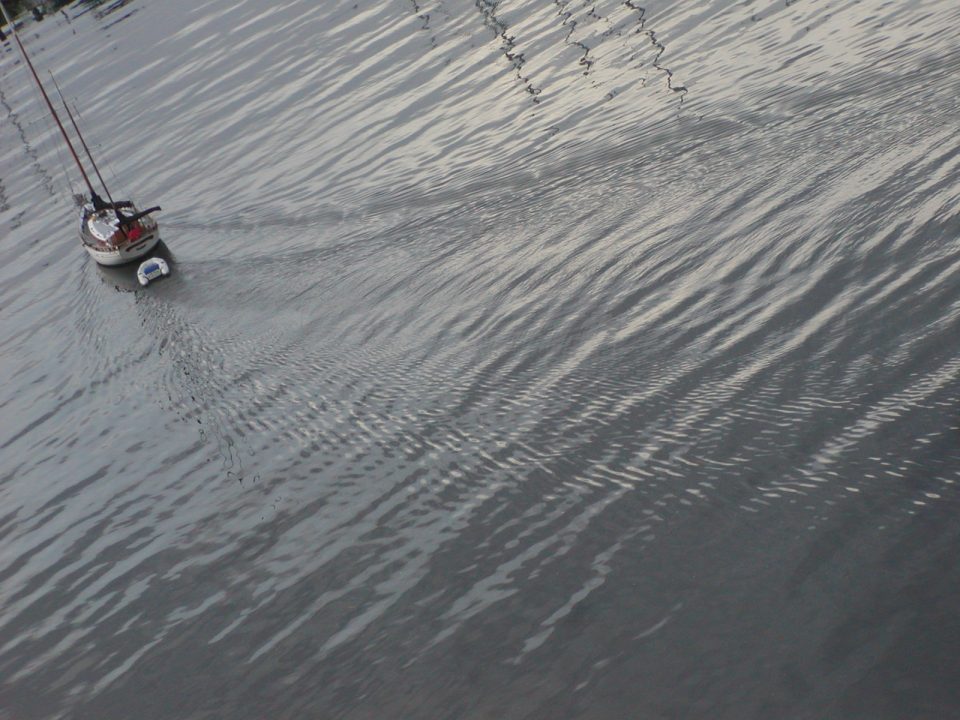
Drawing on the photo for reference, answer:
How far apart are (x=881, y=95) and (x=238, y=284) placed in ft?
49.2

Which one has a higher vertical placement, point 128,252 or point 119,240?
point 119,240

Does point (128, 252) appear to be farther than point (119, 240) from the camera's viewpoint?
No

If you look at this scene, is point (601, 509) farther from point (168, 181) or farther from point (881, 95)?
point (168, 181)

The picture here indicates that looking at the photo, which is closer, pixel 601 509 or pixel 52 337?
pixel 601 509

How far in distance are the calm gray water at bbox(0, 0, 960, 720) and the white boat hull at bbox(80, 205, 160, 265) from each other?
2.43 feet

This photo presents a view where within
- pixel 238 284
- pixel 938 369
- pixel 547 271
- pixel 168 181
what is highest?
pixel 168 181

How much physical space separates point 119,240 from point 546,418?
20059 mm

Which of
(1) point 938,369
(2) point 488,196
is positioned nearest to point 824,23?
(2) point 488,196

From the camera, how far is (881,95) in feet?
66.2

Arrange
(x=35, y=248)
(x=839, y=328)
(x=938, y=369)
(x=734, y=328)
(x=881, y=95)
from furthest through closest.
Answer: (x=35, y=248), (x=881, y=95), (x=734, y=328), (x=839, y=328), (x=938, y=369)

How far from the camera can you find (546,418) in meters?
13.8

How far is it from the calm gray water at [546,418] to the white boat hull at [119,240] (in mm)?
740

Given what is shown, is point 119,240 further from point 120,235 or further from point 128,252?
point 128,252

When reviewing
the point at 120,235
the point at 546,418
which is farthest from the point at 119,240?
the point at 546,418
